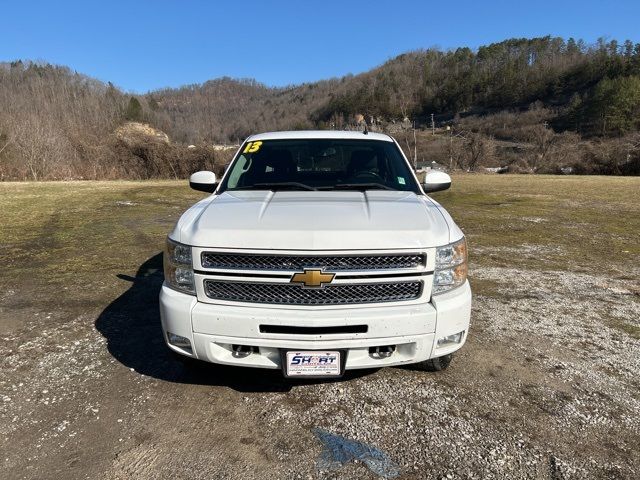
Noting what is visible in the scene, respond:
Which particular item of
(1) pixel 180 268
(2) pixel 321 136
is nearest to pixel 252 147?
(2) pixel 321 136

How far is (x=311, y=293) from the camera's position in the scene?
8.68 feet

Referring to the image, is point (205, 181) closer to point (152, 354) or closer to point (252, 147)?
point (252, 147)

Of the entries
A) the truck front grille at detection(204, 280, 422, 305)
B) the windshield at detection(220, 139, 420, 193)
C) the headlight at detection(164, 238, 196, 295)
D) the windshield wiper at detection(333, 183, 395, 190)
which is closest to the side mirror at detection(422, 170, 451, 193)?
the windshield at detection(220, 139, 420, 193)

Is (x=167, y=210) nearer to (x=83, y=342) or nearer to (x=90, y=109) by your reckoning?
(x=83, y=342)

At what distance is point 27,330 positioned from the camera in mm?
4148

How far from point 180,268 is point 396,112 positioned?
107m

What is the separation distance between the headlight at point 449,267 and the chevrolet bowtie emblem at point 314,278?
666 millimetres

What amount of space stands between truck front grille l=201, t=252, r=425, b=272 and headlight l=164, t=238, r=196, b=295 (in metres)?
Answer: 0.15

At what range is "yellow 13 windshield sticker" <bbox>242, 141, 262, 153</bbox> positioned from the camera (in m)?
4.46

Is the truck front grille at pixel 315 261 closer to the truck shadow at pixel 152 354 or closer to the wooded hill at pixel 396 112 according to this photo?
the truck shadow at pixel 152 354

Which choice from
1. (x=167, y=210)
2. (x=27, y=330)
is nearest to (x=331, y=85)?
(x=167, y=210)

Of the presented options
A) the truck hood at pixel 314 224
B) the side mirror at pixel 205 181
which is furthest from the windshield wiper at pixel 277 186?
the side mirror at pixel 205 181

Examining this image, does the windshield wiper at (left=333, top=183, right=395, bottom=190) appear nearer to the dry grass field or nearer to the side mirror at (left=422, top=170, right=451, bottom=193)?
the side mirror at (left=422, top=170, right=451, bottom=193)

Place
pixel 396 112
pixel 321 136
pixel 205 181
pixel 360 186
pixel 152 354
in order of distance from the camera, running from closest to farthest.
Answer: pixel 152 354 → pixel 360 186 → pixel 205 181 → pixel 321 136 → pixel 396 112
